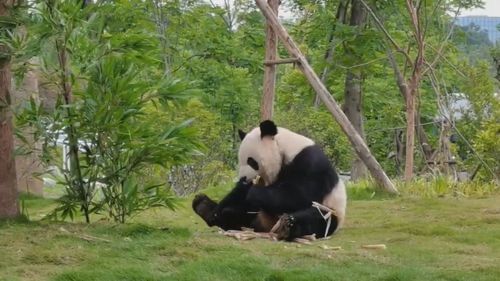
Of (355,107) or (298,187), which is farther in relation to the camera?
(355,107)

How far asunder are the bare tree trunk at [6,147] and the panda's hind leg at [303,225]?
183cm

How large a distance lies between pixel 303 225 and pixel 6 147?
6.93 feet

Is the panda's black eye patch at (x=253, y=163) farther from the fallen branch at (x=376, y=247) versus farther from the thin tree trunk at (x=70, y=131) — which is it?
the thin tree trunk at (x=70, y=131)

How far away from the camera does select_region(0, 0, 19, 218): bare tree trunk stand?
18.1 feet

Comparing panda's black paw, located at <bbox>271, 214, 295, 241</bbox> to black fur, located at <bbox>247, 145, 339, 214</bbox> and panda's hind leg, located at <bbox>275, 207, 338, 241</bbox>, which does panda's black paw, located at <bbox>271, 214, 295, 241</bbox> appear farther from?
black fur, located at <bbox>247, 145, 339, 214</bbox>

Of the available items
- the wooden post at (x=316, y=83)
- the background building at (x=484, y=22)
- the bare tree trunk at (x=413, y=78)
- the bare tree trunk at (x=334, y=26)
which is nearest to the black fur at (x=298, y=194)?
the wooden post at (x=316, y=83)

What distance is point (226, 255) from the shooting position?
15.6ft

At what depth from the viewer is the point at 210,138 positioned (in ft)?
46.0

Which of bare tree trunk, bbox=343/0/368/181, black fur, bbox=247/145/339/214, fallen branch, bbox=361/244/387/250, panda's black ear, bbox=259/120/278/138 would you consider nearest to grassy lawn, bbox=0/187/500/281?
fallen branch, bbox=361/244/387/250

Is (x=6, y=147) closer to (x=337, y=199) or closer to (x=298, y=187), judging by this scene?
(x=298, y=187)

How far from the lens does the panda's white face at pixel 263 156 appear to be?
233 inches

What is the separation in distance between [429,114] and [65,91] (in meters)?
15.6

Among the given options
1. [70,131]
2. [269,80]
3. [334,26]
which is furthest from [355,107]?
[70,131]

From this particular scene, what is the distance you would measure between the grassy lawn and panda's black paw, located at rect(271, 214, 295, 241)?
0.57 feet
